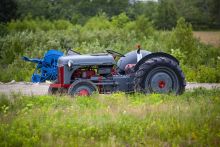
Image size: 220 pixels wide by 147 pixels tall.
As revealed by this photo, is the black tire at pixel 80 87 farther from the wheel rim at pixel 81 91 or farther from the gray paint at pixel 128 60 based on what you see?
the gray paint at pixel 128 60

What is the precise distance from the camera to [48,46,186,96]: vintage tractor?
12188 millimetres

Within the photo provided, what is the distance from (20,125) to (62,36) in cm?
2393

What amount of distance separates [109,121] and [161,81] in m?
3.79

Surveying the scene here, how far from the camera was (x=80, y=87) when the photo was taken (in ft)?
39.6

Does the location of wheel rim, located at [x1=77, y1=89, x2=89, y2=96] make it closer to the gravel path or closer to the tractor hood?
the tractor hood

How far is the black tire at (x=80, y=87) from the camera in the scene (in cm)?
1203

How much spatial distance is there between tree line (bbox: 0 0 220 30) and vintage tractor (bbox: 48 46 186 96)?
132ft

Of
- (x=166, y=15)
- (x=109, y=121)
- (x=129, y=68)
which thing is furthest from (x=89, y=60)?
(x=166, y=15)

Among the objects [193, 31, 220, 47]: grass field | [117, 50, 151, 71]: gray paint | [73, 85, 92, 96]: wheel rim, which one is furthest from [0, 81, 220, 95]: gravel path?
[193, 31, 220, 47]: grass field

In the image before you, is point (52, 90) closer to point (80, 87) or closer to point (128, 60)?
point (80, 87)

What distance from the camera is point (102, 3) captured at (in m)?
72.7

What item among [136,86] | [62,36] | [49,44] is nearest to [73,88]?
[136,86]

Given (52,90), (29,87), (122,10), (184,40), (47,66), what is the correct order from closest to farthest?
(52,90), (47,66), (29,87), (184,40), (122,10)

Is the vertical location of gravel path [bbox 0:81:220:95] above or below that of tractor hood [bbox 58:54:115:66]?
below
